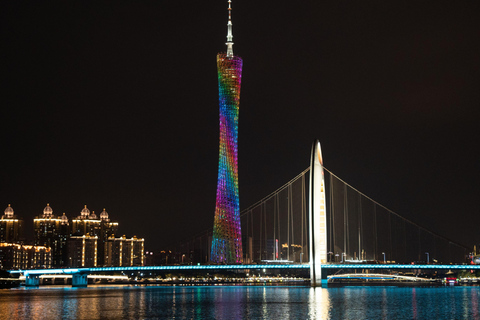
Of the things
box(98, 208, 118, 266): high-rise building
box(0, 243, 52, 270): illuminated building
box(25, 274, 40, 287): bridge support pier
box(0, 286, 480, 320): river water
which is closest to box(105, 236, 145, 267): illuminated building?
box(98, 208, 118, 266): high-rise building

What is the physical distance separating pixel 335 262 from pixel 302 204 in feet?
19.7

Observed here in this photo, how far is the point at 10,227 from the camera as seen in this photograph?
156250mm

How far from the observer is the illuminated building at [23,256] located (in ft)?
435

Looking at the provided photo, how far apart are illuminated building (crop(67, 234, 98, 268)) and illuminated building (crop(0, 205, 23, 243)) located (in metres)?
13.6

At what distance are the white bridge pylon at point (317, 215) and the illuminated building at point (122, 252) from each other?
99749mm

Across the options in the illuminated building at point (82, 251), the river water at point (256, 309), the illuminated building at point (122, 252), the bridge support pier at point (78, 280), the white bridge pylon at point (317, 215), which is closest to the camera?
the river water at point (256, 309)

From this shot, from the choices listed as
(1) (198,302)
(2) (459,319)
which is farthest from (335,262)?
(2) (459,319)

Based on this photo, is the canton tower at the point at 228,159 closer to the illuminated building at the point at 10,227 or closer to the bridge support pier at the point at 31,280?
the bridge support pier at the point at 31,280

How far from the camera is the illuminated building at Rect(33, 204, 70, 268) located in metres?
156

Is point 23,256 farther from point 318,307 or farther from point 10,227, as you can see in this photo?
point 318,307

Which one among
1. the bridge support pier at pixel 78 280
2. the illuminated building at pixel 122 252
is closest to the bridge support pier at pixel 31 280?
the bridge support pier at pixel 78 280

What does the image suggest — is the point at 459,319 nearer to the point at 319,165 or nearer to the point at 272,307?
the point at 272,307

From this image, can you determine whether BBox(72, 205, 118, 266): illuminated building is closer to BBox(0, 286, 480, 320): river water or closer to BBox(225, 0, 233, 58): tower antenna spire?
BBox(225, 0, 233, 58): tower antenna spire

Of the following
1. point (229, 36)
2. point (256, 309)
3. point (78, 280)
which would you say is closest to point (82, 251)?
point (78, 280)
